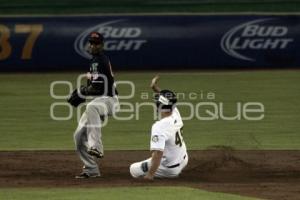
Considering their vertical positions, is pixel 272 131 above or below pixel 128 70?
below

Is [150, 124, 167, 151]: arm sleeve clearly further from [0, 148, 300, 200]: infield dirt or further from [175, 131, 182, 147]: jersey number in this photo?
[0, 148, 300, 200]: infield dirt

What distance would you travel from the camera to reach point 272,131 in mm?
16906

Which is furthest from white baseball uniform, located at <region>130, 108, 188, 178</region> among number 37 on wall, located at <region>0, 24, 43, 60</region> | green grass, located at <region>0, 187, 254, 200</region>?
number 37 on wall, located at <region>0, 24, 43, 60</region>

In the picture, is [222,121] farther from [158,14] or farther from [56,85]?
[158,14]

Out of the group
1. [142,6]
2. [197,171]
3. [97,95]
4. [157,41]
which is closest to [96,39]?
[97,95]

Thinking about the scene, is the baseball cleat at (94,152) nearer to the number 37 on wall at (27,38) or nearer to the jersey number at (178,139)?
the jersey number at (178,139)

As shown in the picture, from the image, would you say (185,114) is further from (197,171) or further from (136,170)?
(136,170)

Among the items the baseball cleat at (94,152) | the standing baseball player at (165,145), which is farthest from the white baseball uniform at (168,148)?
the baseball cleat at (94,152)

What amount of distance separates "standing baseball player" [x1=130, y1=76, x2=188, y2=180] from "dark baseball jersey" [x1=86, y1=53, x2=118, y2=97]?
637mm

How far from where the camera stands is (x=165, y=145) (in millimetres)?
11617

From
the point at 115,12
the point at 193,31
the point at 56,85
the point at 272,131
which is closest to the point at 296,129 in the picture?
the point at 272,131

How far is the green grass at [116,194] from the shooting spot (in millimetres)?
10172

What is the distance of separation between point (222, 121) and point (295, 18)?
10.3 meters

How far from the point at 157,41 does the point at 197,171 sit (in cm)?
1564
